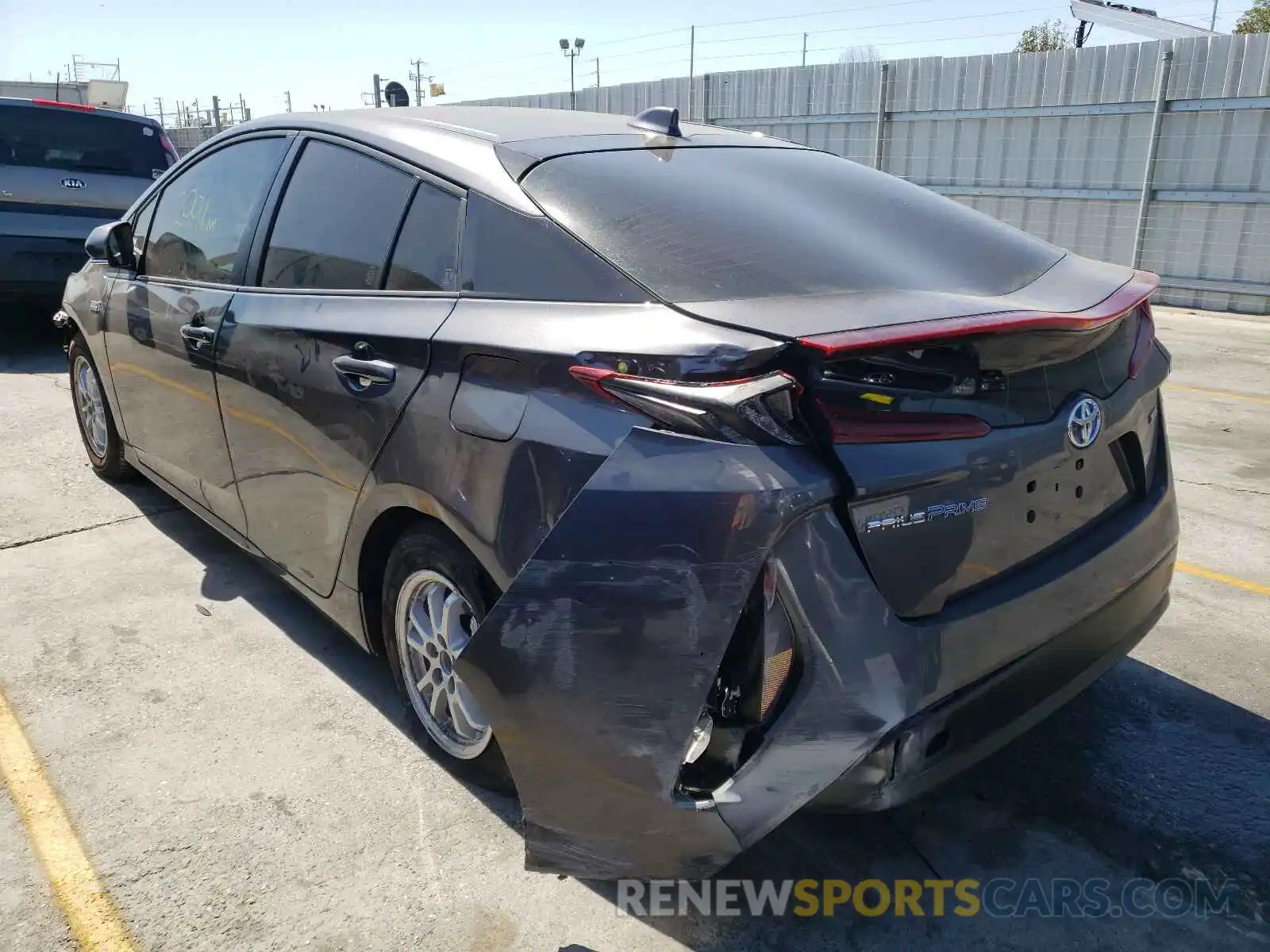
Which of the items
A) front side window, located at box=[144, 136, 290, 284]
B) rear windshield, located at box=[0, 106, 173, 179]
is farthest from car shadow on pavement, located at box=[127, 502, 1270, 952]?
rear windshield, located at box=[0, 106, 173, 179]

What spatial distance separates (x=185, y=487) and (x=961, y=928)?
328cm

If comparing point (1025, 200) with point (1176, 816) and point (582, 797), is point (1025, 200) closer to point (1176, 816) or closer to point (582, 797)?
point (1176, 816)

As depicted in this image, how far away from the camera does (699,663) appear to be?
6.06ft

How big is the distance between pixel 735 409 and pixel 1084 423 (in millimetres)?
909

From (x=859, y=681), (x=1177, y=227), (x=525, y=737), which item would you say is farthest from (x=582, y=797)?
(x=1177, y=227)

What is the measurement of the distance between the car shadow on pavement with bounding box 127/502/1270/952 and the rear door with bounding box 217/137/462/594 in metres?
0.73

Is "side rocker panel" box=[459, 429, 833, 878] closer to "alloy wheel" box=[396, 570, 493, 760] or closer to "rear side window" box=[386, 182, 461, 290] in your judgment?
"alloy wheel" box=[396, 570, 493, 760]

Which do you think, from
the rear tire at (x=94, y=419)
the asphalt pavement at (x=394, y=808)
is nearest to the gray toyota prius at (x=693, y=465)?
the asphalt pavement at (x=394, y=808)

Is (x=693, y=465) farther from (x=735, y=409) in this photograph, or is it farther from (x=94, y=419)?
(x=94, y=419)

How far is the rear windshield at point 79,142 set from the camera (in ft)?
27.1

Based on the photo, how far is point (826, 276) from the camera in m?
2.26

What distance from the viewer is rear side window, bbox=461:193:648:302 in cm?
220

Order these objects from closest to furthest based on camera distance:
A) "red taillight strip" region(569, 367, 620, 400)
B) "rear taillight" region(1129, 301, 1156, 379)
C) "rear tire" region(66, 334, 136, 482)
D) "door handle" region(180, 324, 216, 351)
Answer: "red taillight strip" region(569, 367, 620, 400) < "rear taillight" region(1129, 301, 1156, 379) < "door handle" region(180, 324, 216, 351) < "rear tire" region(66, 334, 136, 482)

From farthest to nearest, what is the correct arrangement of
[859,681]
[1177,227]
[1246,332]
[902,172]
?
[902,172] → [1177,227] → [1246,332] → [859,681]
